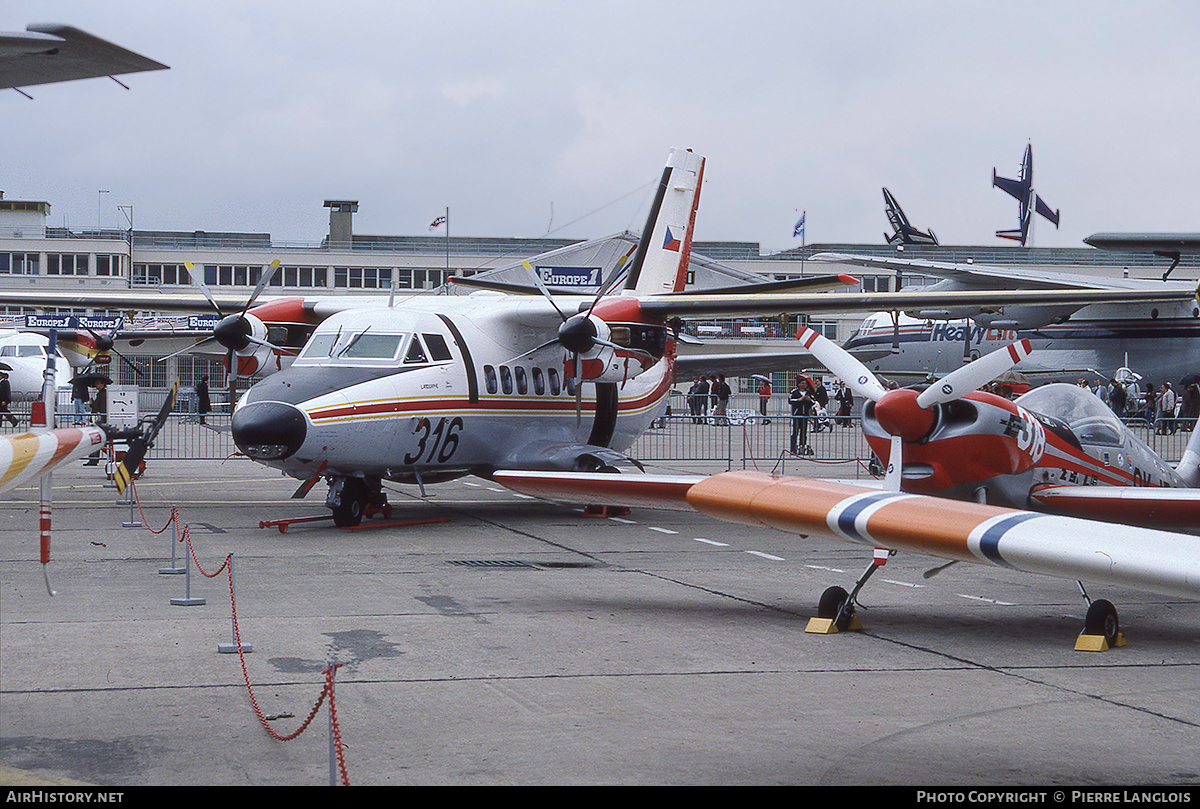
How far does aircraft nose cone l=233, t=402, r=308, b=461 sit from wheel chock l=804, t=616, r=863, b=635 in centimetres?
692

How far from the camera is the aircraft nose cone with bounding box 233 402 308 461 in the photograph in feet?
44.0

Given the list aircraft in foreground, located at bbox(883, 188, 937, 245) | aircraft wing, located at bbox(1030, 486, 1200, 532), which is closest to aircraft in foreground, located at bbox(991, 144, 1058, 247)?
aircraft in foreground, located at bbox(883, 188, 937, 245)

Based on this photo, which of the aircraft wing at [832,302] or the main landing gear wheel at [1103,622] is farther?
the aircraft wing at [832,302]

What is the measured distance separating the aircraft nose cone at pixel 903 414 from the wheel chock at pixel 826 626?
4.96 feet

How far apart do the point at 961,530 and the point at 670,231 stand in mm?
14854

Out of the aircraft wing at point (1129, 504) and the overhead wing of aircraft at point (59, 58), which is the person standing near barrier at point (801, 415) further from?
the overhead wing of aircraft at point (59, 58)

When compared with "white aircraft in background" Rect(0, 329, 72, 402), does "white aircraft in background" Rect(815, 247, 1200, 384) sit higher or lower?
higher

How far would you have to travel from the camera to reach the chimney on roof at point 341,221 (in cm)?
7725

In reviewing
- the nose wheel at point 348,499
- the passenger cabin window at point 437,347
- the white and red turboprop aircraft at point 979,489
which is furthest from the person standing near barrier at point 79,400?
the white and red turboprop aircraft at point 979,489

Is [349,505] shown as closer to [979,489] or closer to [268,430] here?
[268,430]

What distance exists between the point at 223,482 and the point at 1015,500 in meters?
16.2

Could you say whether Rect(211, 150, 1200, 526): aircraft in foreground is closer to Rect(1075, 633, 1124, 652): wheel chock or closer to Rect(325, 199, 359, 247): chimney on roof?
Rect(1075, 633, 1124, 652): wheel chock

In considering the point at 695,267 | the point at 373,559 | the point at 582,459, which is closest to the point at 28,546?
the point at 373,559

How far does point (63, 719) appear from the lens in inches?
241
